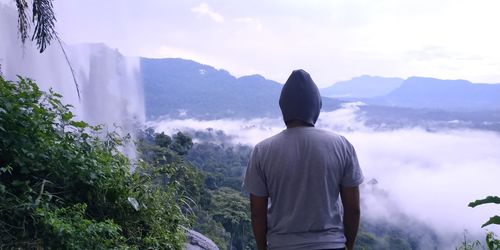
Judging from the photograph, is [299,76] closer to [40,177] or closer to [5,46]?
[40,177]

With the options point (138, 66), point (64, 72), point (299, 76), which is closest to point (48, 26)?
point (299, 76)

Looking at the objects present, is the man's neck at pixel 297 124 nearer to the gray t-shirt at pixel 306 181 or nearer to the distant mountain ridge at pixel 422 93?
the gray t-shirt at pixel 306 181

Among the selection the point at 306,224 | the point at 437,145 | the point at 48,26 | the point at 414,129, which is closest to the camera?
the point at 306,224

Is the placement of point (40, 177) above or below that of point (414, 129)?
above

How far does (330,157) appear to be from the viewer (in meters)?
1.75

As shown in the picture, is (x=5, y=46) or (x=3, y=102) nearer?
(x=3, y=102)

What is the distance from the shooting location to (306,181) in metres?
1.75

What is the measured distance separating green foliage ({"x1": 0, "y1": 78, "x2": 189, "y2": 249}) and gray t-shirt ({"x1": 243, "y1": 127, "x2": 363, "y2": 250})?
2.51 feet

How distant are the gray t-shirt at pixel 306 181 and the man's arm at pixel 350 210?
25mm

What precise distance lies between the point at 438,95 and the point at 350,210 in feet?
244

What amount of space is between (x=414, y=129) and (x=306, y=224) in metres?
72.8

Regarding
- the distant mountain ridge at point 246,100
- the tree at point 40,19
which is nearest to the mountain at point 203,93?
the distant mountain ridge at point 246,100

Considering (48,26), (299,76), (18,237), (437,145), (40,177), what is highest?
(48,26)

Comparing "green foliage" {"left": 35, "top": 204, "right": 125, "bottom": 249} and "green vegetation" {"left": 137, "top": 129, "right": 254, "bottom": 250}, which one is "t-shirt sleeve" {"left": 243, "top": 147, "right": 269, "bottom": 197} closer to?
"green foliage" {"left": 35, "top": 204, "right": 125, "bottom": 249}
